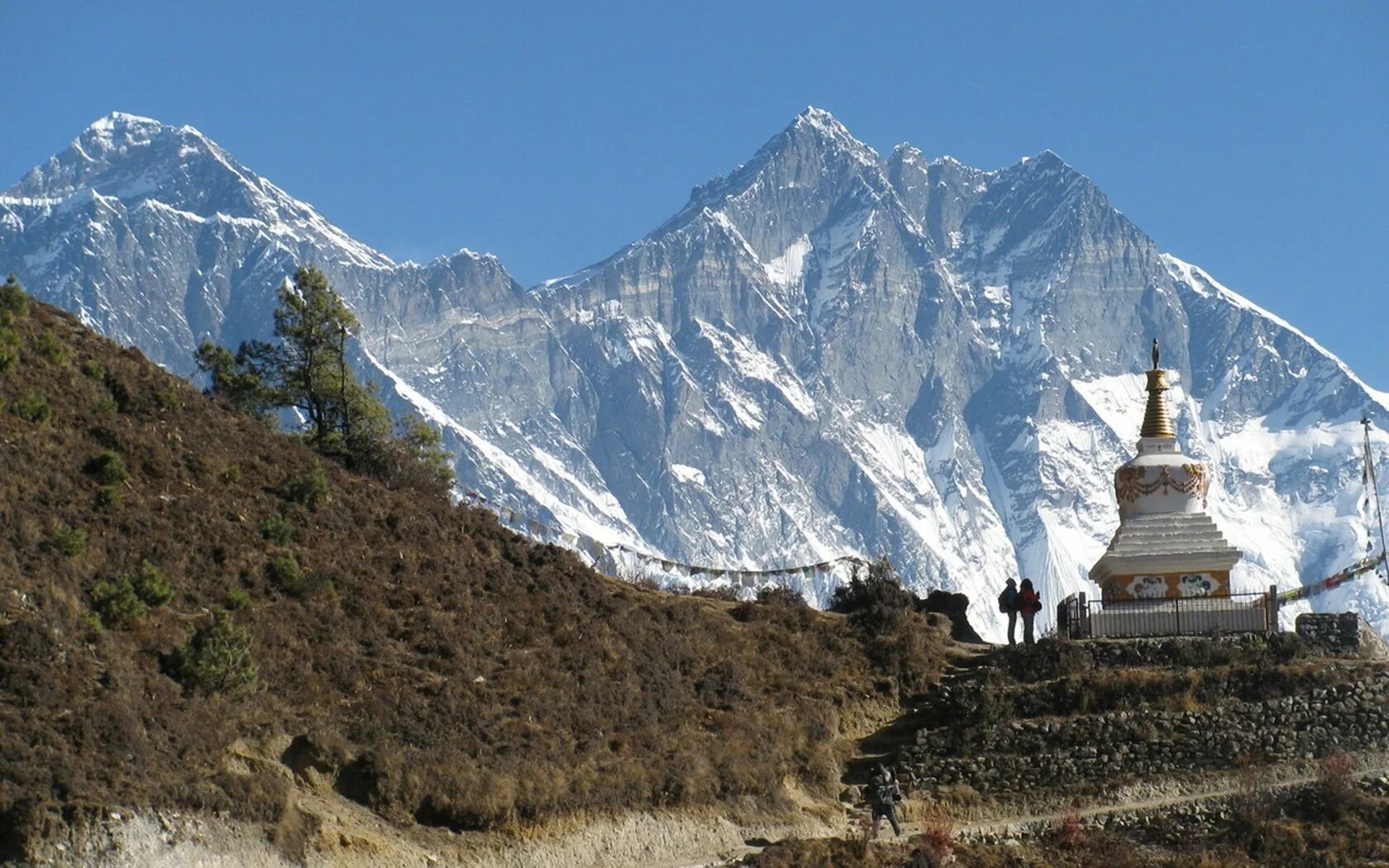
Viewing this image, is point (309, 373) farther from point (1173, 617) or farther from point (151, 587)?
point (1173, 617)

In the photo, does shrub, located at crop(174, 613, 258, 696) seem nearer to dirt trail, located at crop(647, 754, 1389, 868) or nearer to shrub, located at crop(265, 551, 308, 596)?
shrub, located at crop(265, 551, 308, 596)

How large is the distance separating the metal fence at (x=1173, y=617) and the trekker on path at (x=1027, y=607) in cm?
77

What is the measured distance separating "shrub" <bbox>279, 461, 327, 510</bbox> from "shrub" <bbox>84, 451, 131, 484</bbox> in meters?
5.15

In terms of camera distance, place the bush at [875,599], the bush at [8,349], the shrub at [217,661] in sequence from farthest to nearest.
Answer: the bush at [875,599] < the bush at [8,349] < the shrub at [217,661]

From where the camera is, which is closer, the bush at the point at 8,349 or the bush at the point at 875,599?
the bush at the point at 8,349

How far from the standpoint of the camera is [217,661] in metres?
40.2

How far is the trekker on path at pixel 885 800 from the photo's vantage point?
44.6m

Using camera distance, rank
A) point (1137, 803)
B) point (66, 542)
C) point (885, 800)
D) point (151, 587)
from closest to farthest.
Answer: point (66, 542)
point (151, 587)
point (885, 800)
point (1137, 803)

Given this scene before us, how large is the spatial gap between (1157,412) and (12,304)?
3189 cm

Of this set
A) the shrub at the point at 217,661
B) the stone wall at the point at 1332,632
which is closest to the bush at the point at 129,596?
the shrub at the point at 217,661

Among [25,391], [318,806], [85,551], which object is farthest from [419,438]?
[318,806]

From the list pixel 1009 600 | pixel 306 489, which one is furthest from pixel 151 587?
pixel 1009 600

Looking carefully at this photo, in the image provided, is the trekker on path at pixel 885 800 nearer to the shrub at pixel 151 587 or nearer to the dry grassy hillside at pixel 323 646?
the dry grassy hillside at pixel 323 646

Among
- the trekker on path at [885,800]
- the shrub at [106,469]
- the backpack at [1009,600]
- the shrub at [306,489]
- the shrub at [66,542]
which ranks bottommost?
the trekker on path at [885,800]
